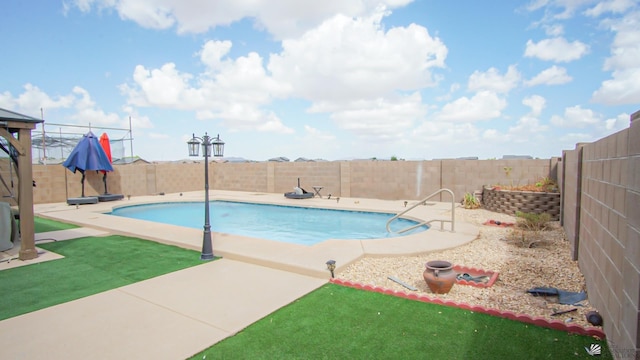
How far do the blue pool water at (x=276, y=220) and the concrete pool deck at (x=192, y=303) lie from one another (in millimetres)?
2943

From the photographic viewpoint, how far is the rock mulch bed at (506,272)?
3881 mm

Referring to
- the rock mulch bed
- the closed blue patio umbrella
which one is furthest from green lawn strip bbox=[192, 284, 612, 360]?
the closed blue patio umbrella

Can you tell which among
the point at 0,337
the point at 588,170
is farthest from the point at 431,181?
the point at 0,337

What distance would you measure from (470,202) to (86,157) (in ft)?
50.0

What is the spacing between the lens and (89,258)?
20.3 feet

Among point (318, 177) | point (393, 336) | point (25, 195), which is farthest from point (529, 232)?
point (318, 177)

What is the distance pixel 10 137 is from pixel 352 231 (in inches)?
320

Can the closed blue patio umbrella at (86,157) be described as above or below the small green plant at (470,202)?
above

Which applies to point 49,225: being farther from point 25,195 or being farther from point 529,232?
point 529,232

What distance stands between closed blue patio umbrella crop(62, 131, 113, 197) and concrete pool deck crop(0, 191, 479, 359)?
9.04 meters

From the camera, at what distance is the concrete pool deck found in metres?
3.16

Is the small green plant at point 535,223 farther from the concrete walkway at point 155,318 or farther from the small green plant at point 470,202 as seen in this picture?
the concrete walkway at point 155,318

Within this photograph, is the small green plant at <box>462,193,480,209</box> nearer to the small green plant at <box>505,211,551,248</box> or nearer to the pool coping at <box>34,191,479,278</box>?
the pool coping at <box>34,191,479,278</box>

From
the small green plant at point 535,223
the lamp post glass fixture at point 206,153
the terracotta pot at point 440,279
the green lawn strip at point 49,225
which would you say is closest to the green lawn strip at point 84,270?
the lamp post glass fixture at point 206,153
